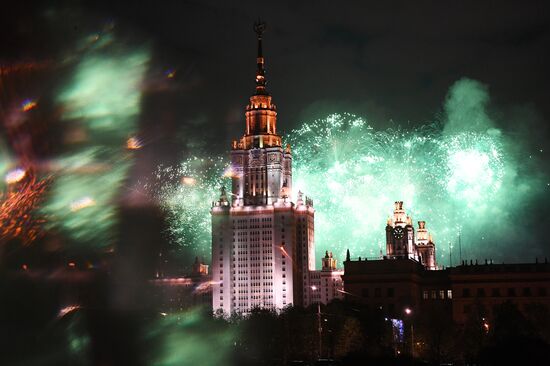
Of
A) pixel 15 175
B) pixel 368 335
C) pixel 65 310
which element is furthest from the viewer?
pixel 368 335

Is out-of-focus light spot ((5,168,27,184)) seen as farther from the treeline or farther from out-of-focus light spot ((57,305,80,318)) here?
the treeline

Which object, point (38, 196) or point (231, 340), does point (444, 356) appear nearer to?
point (231, 340)

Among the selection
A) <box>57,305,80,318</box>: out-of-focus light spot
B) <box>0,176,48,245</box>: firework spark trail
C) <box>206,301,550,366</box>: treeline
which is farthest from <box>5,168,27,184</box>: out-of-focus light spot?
<box>206,301,550,366</box>: treeline

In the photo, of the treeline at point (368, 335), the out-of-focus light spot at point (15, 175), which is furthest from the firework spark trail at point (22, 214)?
the treeline at point (368, 335)

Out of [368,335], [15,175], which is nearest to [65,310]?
[15,175]

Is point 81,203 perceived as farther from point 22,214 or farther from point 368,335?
point 368,335
